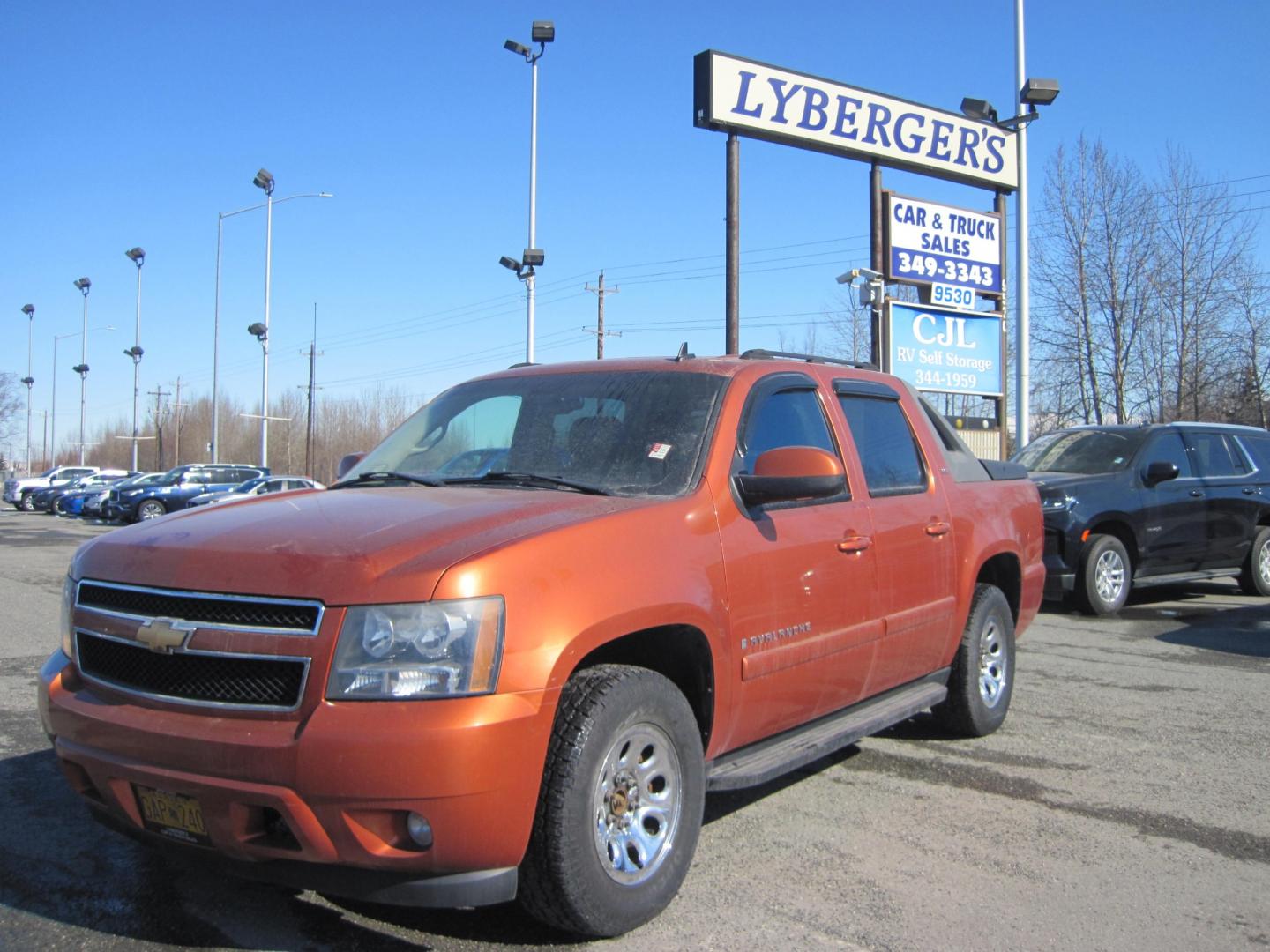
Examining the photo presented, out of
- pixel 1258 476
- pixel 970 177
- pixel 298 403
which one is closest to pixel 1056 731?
pixel 1258 476

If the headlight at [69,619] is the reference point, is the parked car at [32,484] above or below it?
above

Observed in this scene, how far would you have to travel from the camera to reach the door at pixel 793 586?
3840 millimetres

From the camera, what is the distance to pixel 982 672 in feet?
19.0

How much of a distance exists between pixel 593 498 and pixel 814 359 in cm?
184

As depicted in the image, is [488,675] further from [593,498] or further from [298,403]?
[298,403]

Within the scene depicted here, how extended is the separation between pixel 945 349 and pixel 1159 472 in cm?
903

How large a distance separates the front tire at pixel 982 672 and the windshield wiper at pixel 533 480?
2644mm

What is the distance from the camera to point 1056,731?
19.7ft

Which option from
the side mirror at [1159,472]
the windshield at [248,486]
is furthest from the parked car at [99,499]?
the side mirror at [1159,472]

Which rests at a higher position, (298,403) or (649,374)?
(298,403)

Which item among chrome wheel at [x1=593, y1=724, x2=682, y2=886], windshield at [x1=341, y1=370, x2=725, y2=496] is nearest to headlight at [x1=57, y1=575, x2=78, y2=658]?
windshield at [x1=341, y1=370, x2=725, y2=496]

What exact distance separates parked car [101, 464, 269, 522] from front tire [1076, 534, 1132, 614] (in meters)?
26.6

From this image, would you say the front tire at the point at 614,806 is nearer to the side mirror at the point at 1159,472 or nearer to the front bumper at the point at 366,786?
the front bumper at the point at 366,786

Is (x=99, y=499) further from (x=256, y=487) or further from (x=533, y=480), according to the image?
(x=533, y=480)
